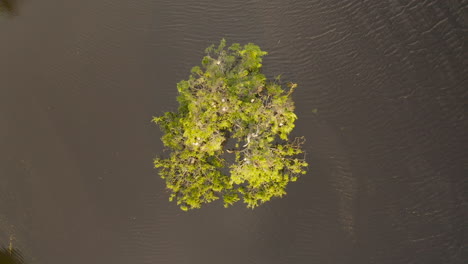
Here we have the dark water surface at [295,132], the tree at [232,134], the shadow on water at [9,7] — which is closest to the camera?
the tree at [232,134]

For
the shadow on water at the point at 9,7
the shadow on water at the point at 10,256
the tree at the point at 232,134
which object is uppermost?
the shadow on water at the point at 9,7

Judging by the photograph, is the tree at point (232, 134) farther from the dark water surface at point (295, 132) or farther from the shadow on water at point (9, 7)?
the shadow on water at point (9, 7)

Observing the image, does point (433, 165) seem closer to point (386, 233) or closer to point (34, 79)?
point (386, 233)

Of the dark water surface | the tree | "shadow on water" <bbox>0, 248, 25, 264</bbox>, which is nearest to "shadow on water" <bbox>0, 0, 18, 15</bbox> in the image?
the dark water surface

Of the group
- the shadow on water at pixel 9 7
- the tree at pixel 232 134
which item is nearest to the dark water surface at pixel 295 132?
the shadow on water at pixel 9 7

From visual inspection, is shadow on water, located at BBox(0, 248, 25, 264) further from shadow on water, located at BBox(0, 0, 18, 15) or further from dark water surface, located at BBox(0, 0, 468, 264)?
shadow on water, located at BBox(0, 0, 18, 15)
